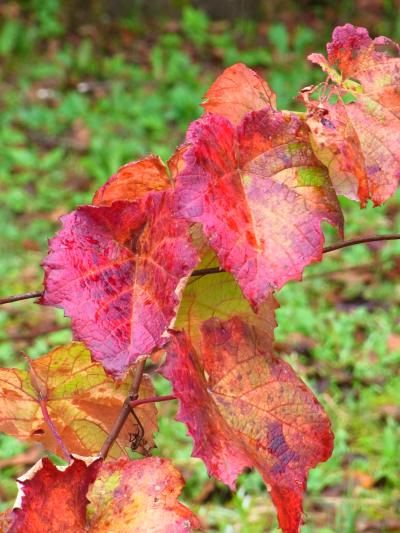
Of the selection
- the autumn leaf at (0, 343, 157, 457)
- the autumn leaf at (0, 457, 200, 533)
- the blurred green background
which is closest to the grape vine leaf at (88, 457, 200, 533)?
the autumn leaf at (0, 457, 200, 533)

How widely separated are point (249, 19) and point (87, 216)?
6.34 metres

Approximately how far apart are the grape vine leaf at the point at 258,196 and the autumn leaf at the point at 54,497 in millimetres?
158

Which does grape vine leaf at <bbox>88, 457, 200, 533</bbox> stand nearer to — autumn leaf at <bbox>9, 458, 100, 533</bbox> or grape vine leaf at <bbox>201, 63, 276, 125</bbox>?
autumn leaf at <bbox>9, 458, 100, 533</bbox>

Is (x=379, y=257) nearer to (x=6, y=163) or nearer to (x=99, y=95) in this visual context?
(x=6, y=163)

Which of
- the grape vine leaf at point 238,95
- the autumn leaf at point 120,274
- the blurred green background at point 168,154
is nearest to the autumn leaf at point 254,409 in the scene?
the autumn leaf at point 120,274

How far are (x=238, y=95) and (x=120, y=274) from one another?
0.52 ft

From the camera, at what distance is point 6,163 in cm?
472

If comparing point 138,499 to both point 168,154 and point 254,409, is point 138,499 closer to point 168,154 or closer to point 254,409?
point 254,409

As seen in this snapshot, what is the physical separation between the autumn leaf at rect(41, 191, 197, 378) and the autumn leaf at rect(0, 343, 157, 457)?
0.41 feet

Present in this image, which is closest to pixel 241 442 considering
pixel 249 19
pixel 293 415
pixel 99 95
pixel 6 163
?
pixel 293 415

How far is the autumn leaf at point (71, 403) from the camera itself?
706 mm

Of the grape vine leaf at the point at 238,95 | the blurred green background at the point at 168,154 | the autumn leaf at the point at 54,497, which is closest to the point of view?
the autumn leaf at the point at 54,497

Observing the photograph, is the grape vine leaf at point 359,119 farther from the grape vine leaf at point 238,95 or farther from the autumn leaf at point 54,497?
the autumn leaf at point 54,497

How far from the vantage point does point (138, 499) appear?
550 mm
